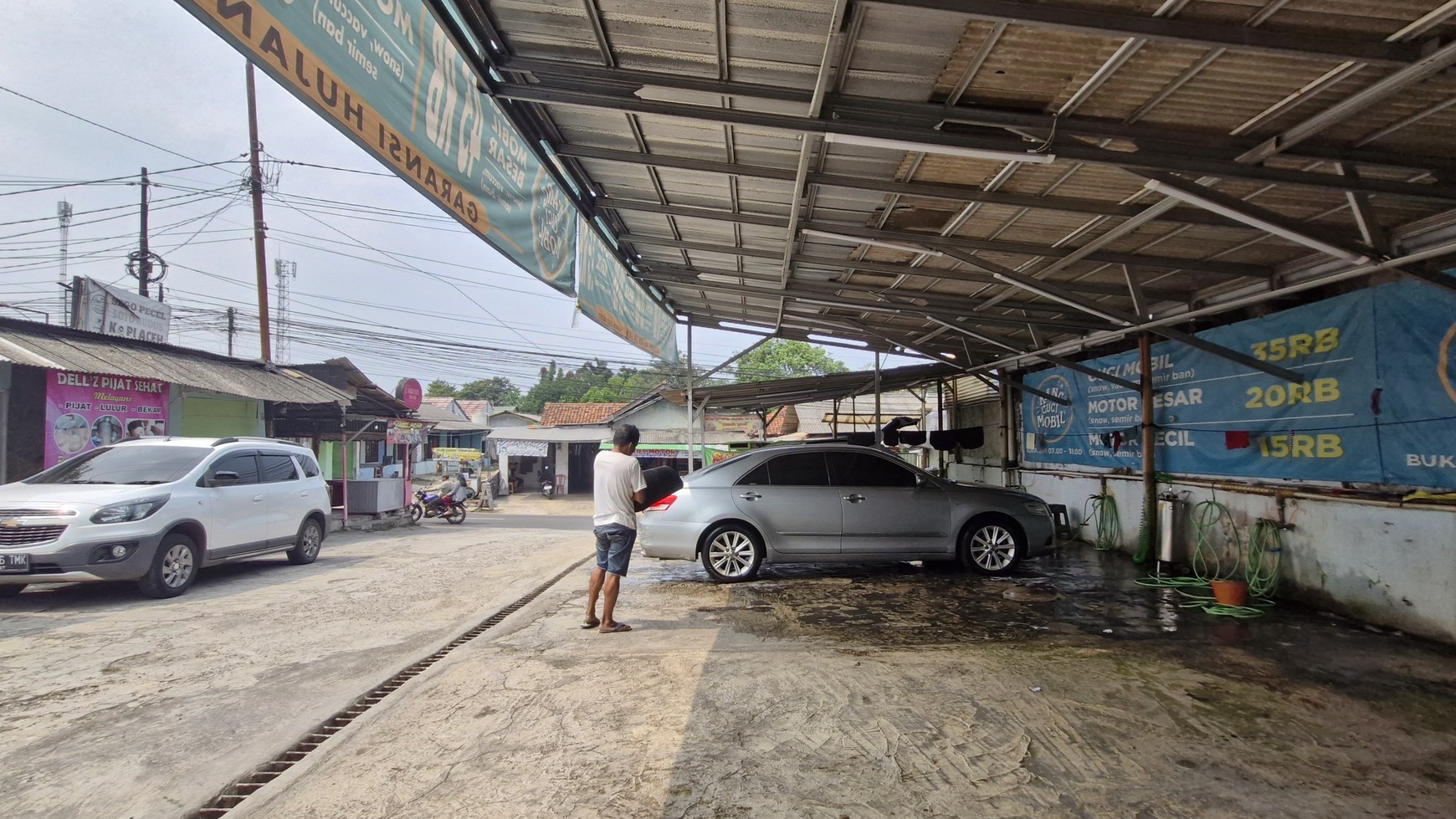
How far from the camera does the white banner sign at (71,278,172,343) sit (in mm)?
13508

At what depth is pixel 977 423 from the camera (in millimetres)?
14586

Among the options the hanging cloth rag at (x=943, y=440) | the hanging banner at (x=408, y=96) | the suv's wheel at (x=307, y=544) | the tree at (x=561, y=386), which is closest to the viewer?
the hanging banner at (x=408, y=96)

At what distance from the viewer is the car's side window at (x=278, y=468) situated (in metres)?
8.78

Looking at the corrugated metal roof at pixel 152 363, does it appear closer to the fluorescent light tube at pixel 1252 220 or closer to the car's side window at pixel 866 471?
the car's side window at pixel 866 471

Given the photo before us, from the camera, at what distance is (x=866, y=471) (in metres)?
7.59

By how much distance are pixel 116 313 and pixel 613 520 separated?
588 inches

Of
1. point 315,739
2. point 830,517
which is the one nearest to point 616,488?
point 315,739

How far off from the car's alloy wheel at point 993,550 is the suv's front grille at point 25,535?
28.6 ft

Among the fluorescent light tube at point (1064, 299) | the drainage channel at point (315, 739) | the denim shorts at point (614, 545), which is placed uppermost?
the fluorescent light tube at point (1064, 299)

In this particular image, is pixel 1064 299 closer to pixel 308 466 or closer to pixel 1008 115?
pixel 1008 115

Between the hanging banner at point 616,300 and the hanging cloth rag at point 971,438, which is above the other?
the hanging banner at point 616,300

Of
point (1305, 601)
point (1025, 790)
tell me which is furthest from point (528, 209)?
point (1305, 601)

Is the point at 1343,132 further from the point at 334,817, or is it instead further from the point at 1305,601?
the point at 334,817

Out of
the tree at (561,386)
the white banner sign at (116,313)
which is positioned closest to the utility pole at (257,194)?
the white banner sign at (116,313)
